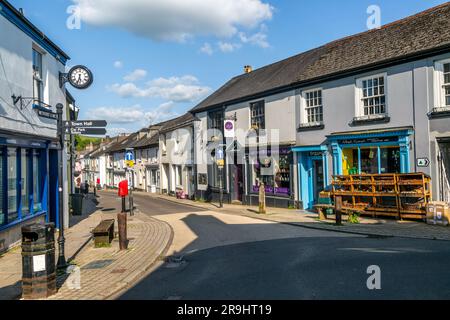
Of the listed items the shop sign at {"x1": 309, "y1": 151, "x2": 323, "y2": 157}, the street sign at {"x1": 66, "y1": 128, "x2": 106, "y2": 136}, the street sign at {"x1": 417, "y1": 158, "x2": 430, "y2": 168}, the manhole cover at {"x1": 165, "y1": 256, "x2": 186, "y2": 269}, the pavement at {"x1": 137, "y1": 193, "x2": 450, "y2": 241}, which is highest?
the street sign at {"x1": 66, "y1": 128, "x2": 106, "y2": 136}

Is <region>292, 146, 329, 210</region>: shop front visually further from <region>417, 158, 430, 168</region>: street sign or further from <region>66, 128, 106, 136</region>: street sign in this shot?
<region>66, 128, 106, 136</region>: street sign

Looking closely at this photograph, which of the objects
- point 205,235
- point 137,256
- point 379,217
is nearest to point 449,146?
point 379,217

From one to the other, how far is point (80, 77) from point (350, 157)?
11.4 metres

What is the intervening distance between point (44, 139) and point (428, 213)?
12636 mm

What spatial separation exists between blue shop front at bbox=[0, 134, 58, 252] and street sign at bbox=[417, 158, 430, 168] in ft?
41.5

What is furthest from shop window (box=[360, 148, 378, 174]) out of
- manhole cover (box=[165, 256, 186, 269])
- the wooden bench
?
the wooden bench

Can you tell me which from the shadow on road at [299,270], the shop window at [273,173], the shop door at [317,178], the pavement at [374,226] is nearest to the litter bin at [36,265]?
the shadow on road at [299,270]

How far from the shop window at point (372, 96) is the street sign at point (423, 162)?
2.45 m

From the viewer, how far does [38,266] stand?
7.11 metres

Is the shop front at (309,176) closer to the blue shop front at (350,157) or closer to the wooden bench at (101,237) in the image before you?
the blue shop front at (350,157)

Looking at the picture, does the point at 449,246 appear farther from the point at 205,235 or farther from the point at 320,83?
the point at 320,83

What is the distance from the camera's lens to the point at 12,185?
1162 centimetres

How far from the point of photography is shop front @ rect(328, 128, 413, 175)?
50.1 ft

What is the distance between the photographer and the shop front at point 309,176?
1967 centimetres
